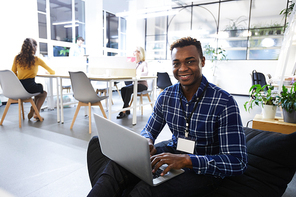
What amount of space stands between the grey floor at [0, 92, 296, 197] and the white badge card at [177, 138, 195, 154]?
2.64 ft

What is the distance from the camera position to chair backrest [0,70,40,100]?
2801 mm

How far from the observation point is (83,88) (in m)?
2.67

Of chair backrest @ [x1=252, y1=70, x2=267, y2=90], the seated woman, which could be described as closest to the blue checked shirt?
the seated woman

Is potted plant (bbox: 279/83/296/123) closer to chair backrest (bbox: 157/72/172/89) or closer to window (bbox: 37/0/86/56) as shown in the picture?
chair backrest (bbox: 157/72/172/89)

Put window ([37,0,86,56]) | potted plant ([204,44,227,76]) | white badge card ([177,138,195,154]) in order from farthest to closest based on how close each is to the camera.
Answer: potted plant ([204,44,227,76])
window ([37,0,86,56])
white badge card ([177,138,195,154])

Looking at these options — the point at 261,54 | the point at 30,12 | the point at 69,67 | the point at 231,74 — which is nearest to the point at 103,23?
the point at 30,12

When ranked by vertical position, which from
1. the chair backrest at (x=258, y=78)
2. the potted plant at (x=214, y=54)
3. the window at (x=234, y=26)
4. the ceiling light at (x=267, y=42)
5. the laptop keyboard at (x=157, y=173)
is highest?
the window at (x=234, y=26)

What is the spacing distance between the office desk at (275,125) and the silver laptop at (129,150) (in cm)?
132

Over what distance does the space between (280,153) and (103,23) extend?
7292mm

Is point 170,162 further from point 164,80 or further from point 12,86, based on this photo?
point 164,80

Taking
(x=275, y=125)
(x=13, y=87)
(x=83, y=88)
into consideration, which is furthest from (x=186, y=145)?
(x=13, y=87)

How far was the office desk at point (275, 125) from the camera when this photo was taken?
1722 mm

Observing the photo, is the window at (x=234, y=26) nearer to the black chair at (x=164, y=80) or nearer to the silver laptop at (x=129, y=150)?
the black chair at (x=164, y=80)

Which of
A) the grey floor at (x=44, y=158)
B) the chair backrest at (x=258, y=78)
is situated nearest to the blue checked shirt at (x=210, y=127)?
the grey floor at (x=44, y=158)
